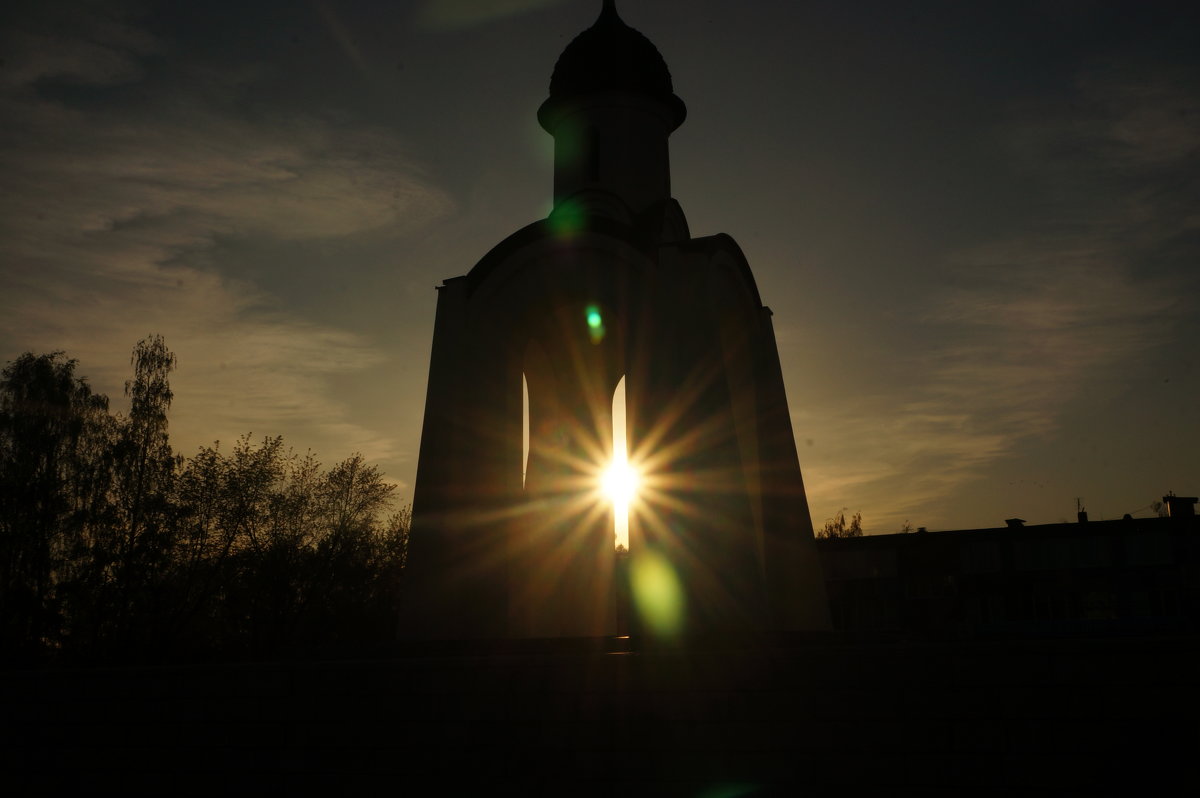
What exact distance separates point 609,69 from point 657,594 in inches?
323

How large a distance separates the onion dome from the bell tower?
0.11 ft

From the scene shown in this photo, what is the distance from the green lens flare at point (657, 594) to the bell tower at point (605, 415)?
26mm

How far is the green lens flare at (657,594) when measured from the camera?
11.2 meters

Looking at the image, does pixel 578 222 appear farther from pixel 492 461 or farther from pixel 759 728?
pixel 759 728

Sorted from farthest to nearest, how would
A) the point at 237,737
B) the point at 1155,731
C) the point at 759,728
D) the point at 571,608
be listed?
the point at 571,608 < the point at 237,737 < the point at 759,728 < the point at 1155,731

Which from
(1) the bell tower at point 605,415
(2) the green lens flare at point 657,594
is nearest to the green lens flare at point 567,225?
(1) the bell tower at point 605,415

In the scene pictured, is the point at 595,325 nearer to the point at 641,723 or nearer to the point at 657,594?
the point at 657,594

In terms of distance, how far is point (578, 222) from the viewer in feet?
40.7

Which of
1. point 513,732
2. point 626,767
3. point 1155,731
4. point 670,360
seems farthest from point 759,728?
point 670,360

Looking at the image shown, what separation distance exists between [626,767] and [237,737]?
3136 mm

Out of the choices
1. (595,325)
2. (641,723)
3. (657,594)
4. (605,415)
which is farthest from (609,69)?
(641,723)

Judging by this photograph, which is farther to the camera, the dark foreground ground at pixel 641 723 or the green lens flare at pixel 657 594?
the green lens flare at pixel 657 594

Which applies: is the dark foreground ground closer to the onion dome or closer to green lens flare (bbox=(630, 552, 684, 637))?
green lens flare (bbox=(630, 552, 684, 637))

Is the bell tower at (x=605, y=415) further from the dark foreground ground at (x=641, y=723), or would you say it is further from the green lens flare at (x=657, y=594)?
the dark foreground ground at (x=641, y=723)
